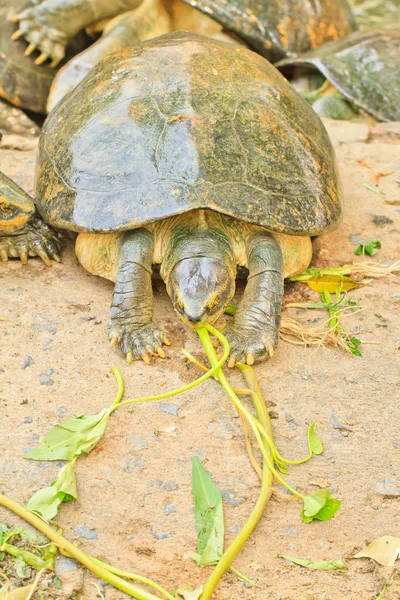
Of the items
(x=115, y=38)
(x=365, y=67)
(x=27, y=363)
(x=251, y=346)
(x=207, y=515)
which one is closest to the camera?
(x=207, y=515)

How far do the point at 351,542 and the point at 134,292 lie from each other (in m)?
1.55

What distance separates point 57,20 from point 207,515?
17.0 ft

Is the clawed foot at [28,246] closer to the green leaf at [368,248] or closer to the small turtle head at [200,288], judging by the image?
the small turtle head at [200,288]

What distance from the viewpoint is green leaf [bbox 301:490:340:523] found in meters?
2.66

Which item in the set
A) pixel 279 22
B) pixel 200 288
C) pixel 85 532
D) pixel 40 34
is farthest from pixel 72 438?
pixel 279 22

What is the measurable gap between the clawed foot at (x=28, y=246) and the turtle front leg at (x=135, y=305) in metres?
0.59

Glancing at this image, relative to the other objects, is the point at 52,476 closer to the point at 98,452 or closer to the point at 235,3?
the point at 98,452

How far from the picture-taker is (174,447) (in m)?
2.94

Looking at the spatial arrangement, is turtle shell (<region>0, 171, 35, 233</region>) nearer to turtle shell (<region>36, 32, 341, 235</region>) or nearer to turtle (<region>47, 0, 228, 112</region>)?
turtle shell (<region>36, 32, 341, 235</region>)

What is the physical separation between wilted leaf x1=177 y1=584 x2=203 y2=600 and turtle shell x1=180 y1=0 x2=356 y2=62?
5.59m

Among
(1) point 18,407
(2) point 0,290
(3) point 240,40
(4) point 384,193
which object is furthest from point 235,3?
(1) point 18,407

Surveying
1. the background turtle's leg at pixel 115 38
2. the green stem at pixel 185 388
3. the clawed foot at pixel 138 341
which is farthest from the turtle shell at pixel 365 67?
the green stem at pixel 185 388

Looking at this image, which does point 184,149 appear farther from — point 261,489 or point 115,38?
point 115,38

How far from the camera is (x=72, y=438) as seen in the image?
286 cm
